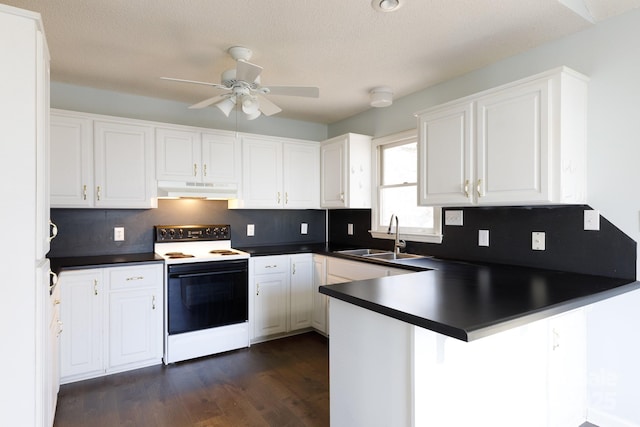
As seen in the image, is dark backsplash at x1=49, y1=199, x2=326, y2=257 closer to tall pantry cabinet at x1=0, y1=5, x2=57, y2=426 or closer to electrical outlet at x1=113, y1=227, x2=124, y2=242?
electrical outlet at x1=113, y1=227, x2=124, y2=242

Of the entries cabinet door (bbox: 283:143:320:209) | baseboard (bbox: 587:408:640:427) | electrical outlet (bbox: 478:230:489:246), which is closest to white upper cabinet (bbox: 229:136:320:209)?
cabinet door (bbox: 283:143:320:209)

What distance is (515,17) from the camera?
2.06 metres

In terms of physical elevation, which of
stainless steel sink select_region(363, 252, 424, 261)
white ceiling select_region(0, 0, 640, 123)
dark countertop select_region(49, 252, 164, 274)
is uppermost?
white ceiling select_region(0, 0, 640, 123)

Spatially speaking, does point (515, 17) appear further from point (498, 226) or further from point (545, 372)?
→ point (545, 372)

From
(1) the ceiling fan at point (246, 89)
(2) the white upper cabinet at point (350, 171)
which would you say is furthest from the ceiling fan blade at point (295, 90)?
(2) the white upper cabinet at point (350, 171)

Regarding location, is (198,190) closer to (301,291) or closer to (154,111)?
(154,111)

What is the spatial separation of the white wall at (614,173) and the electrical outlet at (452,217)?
0.94m

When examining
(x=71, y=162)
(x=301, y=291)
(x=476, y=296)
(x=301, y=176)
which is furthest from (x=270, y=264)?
(x=476, y=296)

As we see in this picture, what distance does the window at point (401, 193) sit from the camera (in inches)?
129

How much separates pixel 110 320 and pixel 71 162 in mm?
1320

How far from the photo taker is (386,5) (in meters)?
1.91

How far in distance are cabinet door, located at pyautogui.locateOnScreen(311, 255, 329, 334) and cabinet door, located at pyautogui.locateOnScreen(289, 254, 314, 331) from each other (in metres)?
0.03

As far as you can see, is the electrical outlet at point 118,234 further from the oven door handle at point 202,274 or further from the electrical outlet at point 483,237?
the electrical outlet at point 483,237

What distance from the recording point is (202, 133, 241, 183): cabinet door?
3.48 m
